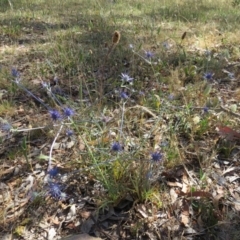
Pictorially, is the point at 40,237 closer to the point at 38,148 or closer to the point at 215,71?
the point at 38,148

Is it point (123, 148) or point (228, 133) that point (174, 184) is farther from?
point (228, 133)

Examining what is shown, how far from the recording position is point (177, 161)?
6.32ft

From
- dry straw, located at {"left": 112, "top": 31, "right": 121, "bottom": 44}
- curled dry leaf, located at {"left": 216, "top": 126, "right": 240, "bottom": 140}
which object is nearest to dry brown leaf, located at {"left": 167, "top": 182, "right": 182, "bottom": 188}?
curled dry leaf, located at {"left": 216, "top": 126, "right": 240, "bottom": 140}

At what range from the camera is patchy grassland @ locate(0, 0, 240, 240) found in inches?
65.5

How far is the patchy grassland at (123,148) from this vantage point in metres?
1.66

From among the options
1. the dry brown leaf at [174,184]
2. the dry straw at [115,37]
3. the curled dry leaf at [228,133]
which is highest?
the dry straw at [115,37]

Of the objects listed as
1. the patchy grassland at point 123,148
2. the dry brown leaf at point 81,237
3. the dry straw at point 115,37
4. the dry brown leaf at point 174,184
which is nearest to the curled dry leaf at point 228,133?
the patchy grassland at point 123,148

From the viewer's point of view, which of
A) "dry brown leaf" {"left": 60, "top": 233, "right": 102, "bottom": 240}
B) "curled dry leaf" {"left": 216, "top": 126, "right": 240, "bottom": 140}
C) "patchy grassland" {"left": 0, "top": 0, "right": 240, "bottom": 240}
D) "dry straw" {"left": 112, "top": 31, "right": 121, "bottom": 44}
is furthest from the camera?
"curled dry leaf" {"left": 216, "top": 126, "right": 240, "bottom": 140}

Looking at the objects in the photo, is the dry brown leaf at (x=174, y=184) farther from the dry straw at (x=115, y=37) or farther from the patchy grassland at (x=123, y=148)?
the dry straw at (x=115, y=37)

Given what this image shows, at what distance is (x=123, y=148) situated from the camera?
6.15ft

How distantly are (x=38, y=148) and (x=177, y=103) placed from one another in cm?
102

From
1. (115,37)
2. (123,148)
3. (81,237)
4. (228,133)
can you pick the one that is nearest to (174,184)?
(123,148)

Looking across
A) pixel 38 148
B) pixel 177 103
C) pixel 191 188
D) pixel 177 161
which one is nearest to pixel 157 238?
pixel 191 188

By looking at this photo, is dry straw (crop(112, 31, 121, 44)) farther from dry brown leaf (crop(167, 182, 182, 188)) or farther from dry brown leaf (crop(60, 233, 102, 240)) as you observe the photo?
dry brown leaf (crop(60, 233, 102, 240))
